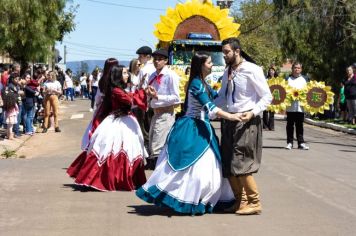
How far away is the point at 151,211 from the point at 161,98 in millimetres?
2499

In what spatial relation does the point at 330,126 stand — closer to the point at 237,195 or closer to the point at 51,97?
the point at 51,97

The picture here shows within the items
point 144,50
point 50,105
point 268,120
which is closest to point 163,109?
point 144,50

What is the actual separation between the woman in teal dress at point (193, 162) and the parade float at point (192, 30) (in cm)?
1370

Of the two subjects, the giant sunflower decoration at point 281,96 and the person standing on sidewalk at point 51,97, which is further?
the person standing on sidewalk at point 51,97

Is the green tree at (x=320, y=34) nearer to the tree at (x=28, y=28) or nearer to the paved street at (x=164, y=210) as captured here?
the tree at (x=28, y=28)

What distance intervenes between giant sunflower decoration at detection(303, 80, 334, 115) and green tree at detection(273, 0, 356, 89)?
38.0ft

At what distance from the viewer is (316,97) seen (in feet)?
49.2

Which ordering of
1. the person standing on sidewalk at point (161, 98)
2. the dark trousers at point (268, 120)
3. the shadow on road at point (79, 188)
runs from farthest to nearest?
the dark trousers at point (268, 120)
the person standing on sidewalk at point (161, 98)
the shadow on road at point (79, 188)

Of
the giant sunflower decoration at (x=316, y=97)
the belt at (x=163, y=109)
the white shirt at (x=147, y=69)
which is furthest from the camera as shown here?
the giant sunflower decoration at (x=316, y=97)

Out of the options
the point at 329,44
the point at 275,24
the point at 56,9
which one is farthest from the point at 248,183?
the point at 275,24

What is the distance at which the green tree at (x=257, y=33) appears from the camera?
45.6 metres

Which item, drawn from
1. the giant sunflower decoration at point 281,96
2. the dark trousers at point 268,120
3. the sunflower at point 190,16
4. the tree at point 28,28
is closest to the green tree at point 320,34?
the sunflower at point 190,16

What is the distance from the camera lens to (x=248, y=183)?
24.4 ft

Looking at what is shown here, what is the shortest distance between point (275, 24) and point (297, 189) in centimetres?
2150
